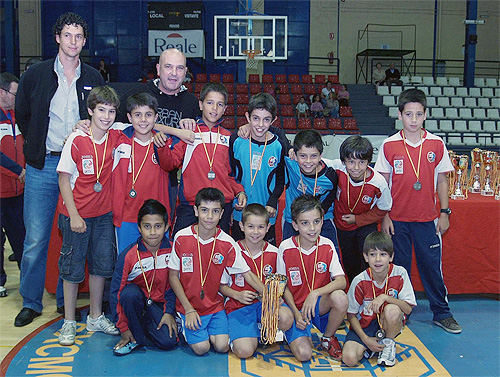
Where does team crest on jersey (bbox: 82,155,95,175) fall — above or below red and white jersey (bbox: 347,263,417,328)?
above

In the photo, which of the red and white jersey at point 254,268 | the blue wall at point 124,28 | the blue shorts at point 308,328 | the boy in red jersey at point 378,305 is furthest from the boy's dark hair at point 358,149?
the blue wall at point 124,28

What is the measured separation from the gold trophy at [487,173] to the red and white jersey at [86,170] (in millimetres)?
3193

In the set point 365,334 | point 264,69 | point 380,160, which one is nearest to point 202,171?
point 380,160

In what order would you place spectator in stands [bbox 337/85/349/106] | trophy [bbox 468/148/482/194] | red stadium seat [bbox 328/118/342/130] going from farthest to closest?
1. spectator in stands [bbox 337/85/349/106]
2. red stadium seat [bbox 328/118/342/130]
3. trophy [bbox 468/148/482/194]

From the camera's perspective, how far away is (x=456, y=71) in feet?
59.5

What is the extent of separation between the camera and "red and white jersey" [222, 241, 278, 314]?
10.7 ft

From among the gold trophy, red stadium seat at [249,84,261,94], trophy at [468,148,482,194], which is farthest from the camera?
red stadium seat at [249,84,261,94]

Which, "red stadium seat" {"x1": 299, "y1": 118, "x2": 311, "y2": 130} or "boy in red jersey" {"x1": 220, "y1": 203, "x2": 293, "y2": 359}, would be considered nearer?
"boy in red jersey" {"x1": 220, "y1": 203, "x2": 293, "y2": 359}

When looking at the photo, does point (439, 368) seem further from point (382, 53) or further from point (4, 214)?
point (382, 53)

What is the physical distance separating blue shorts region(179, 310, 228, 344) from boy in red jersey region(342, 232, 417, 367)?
2.57 ft

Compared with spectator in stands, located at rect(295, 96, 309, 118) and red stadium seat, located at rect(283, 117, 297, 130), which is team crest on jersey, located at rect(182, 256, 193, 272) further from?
spectator in stands, located at rect(295, 96, 309, 118)

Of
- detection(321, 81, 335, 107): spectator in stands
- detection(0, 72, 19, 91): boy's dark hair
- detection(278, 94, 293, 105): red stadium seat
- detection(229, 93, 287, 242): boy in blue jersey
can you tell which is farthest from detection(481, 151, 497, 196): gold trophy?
detection(278, 94, 293, 105): red stadium seat

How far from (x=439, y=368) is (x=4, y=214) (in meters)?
3.61

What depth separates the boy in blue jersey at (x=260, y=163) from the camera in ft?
11.1
